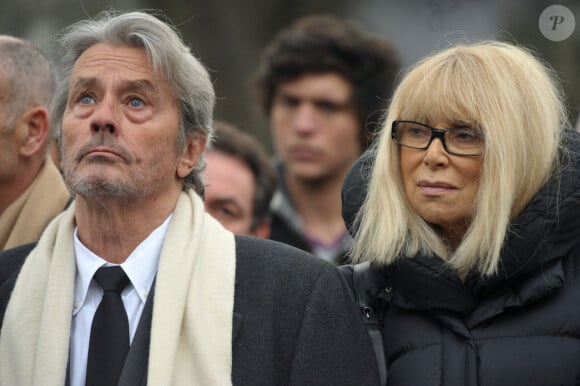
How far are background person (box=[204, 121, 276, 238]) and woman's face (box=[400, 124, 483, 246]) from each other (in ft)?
7.51

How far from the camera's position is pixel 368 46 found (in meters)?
7.80

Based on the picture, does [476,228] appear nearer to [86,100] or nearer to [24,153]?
[86,100]

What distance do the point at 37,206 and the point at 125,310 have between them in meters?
0.98

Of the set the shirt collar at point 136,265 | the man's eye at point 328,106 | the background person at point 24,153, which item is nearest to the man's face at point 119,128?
the shirt collar at point 136,265

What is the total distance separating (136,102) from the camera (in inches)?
179

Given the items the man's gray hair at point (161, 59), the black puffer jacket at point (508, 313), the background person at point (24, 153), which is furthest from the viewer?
the background person at point (24, 153)

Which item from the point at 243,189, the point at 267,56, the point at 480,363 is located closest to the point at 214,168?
the point at 243,189

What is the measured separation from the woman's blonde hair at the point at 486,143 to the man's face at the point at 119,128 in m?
0.78

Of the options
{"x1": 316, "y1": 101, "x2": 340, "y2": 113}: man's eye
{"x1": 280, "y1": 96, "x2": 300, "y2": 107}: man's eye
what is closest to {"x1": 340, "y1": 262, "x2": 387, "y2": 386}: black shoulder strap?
{"x1": 316, "y1": 101, "x2": 340, "y2": 113}: man's eye

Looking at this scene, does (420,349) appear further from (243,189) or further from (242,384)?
(243,189)

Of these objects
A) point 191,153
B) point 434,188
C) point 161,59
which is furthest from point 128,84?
point 434,188

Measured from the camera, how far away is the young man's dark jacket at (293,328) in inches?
169
